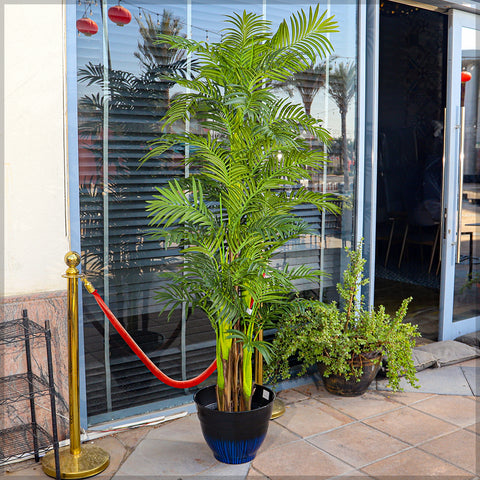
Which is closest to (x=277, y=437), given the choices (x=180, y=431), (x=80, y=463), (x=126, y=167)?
(x=180, y=431)

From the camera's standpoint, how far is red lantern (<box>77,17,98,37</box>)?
105 inches

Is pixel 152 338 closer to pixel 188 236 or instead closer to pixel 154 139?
pixel 188 236

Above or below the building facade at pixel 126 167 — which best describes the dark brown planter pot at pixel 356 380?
below

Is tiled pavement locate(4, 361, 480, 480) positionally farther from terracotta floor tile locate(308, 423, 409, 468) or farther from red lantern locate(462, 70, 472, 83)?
red lantern locate(462, 70, 472, 83)

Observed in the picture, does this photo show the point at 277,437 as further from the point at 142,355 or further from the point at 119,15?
the point at 119,15

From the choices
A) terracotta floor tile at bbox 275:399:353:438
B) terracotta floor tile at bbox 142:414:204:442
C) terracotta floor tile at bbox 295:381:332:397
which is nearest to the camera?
terracotta floor tile at bbox 142:414:204:442

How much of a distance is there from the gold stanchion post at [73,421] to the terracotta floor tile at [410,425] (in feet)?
4.65

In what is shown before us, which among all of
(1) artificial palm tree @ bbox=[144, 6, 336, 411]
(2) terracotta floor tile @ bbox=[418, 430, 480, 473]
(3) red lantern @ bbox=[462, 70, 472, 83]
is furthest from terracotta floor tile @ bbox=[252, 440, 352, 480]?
(3) red lantern @ bbox=[462, 70, 472, 83]

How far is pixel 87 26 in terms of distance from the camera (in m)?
2.69

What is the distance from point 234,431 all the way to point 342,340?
943mm

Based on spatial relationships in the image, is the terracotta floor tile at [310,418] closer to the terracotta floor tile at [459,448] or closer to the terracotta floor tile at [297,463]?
the terracotta floor tile at [297,463]

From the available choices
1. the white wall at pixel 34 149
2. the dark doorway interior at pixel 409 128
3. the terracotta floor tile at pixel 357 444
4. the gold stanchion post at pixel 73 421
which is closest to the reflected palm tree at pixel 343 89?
the terracotta floor tile at pixel 357 444

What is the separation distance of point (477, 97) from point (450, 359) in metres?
2.01

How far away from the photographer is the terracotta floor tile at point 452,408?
10.1 ft
